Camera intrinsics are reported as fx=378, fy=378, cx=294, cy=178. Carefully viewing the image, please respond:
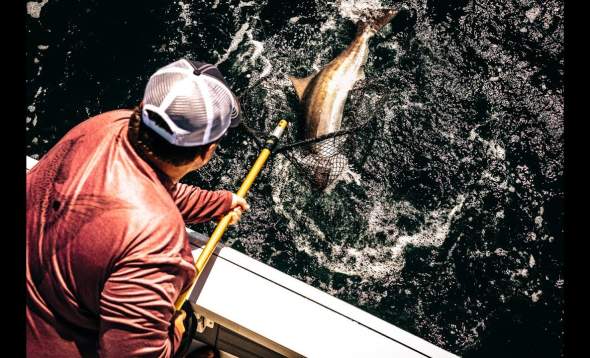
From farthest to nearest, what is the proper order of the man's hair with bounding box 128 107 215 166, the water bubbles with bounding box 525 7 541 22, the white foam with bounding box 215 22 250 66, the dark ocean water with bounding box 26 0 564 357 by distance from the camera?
the white foam with bounding box 215 22 250 66, the water bubbles with bounding box 525 7 541 22, the dark ocean water with bounding box 26 0 564 357, the man's hair with bounding box 128 107 215 166

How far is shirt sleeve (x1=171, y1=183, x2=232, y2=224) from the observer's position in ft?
6.46

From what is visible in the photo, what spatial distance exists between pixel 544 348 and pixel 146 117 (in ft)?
11.9

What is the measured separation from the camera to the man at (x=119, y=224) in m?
1.17

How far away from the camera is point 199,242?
6.94ft

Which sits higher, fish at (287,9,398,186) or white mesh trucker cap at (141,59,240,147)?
fish at (287,9,398,186)

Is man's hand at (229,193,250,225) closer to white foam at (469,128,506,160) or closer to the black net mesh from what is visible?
the black net mesh

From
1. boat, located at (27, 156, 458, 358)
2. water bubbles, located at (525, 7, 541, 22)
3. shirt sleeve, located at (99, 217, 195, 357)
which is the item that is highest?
water bubbles, located at (525, 7, 541, 22)

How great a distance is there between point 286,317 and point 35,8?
4.49m

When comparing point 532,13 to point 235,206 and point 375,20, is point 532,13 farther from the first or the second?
point 235,206

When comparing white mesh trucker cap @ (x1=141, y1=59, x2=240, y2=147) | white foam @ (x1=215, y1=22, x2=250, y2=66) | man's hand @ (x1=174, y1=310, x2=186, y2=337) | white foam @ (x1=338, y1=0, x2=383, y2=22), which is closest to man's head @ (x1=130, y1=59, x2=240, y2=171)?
white mesh trucker cap @ (x1=141, y1=59, x2=240, y2=147)

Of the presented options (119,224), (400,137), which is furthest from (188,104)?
(400,137)

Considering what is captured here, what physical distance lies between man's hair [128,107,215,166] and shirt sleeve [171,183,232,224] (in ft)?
1.99

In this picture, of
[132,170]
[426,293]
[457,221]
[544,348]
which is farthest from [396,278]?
[132,170]

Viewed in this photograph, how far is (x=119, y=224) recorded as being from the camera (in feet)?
3.84
